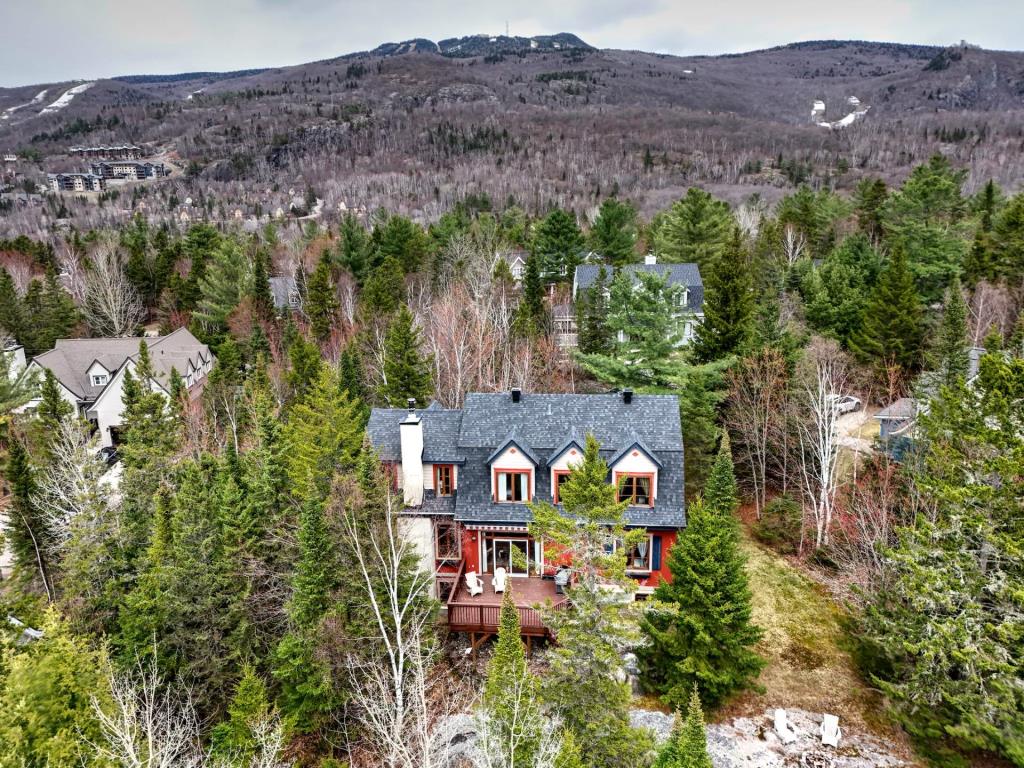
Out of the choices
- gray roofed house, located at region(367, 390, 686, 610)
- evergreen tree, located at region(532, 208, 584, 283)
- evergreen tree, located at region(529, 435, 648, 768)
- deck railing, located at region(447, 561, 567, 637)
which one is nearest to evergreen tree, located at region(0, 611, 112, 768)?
gray roofed house, located at region(367, 390, 686, 610)

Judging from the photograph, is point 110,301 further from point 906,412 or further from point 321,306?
point 906,412

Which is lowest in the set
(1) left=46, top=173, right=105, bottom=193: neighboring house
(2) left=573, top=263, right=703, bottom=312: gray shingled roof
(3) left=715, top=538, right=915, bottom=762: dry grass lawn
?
(3) left=715, top=538, right=915, bottom=762: dry grass lawn

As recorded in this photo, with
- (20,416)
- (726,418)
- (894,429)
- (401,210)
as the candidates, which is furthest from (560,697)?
(401,210)

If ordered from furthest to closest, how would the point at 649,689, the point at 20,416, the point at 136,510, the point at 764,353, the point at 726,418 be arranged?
Result: the point at 20,416, the point at 726,418, the point at 764,353, the point at 136,510, the point at 649,689

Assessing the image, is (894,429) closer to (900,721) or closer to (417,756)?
(900,721)

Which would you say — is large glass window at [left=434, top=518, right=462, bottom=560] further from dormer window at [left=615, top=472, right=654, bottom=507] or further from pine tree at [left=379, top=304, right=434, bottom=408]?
pine tree at [left=379, top=304, right=434, bottom=408]

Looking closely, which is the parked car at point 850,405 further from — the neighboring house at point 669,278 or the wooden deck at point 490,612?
the wooden deck at point 490,612

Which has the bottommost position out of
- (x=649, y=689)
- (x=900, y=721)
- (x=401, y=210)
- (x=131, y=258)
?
(x=649, y=689)

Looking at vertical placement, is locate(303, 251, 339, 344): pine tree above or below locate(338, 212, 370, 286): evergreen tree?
below

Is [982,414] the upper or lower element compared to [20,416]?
upper
